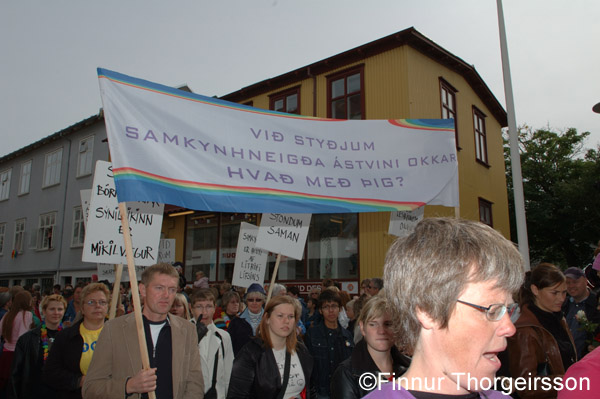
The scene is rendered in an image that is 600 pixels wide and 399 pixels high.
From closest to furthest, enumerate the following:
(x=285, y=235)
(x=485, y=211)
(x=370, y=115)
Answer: (x=285, y=235) < (x=370, y=115) < (x=485, y=211)

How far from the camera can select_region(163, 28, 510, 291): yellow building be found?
1464 centimetres

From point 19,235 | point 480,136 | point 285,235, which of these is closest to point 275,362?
point 285,235

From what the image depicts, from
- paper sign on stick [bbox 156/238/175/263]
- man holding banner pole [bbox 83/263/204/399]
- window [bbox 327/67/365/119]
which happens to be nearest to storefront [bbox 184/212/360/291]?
window [bbox 327/67/365/119]

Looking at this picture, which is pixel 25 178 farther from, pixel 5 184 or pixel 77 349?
pixel 77 349

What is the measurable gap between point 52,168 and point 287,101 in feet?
60.9

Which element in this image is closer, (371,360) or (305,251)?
(371,360)

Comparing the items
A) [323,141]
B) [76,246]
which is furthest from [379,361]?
[76,246]

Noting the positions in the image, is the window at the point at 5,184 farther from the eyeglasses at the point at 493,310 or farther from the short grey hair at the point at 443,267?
the eyeglasses at the point at 493,310

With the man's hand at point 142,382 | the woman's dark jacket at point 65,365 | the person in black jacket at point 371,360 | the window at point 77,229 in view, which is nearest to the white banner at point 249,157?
the man's hand at point 142,382

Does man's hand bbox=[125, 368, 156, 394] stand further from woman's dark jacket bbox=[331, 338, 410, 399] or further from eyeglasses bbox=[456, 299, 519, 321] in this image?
eyeglasses bbox=[456, 299, 519, 321]

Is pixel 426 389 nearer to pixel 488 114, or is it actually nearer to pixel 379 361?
pixel 379 361

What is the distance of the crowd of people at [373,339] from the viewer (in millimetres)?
1440

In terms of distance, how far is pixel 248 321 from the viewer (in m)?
6.69

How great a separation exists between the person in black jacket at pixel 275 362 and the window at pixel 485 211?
14.8 meters
